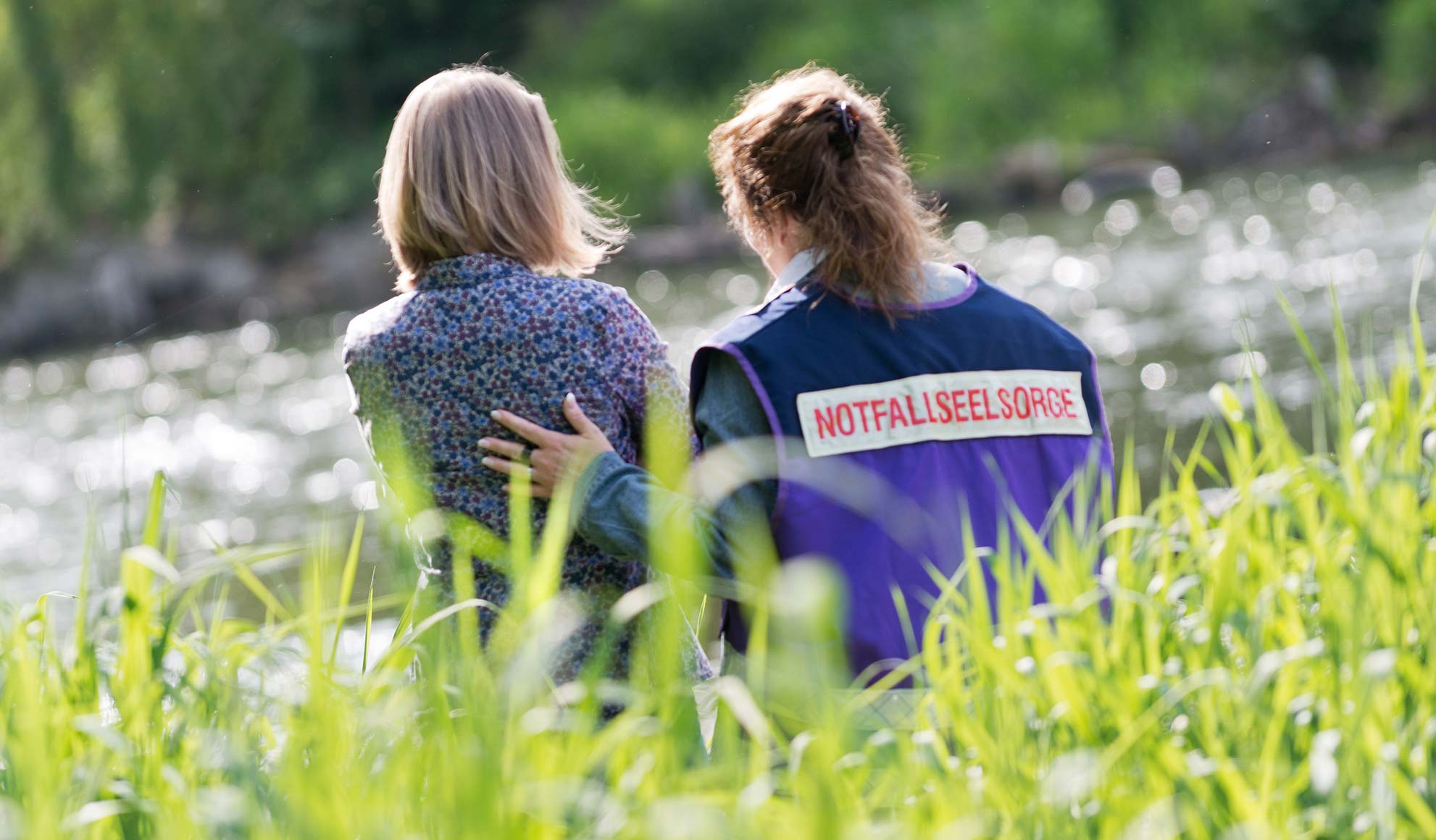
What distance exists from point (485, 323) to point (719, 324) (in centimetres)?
1054

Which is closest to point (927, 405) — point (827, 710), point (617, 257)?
point (827, 710)

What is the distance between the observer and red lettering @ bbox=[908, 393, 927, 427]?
2047mm

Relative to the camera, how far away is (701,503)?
6.75ft

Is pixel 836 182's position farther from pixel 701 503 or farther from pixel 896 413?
pixel 701 503

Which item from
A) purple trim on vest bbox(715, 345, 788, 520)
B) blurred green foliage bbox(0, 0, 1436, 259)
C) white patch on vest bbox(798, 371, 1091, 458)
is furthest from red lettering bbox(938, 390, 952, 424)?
blurred green foliage bbox(0, 0, 1436, 259)

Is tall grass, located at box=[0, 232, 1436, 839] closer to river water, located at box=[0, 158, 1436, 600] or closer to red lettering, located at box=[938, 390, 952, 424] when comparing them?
red lettering, located at box=[938, 390, 952, 424]

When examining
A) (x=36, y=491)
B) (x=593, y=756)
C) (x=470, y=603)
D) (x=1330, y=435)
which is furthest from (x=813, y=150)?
(x=36, y=491)

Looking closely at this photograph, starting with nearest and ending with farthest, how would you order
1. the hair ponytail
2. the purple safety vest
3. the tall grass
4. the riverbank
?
the tall grass, the purple safety vest, the hair ponytail, the riverbank

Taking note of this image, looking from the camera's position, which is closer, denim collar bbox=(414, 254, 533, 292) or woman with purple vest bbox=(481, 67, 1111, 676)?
woman with purple vest bbox=(481, 67, 1111, 676)

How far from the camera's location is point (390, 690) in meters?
1.76

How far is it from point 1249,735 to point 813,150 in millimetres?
954

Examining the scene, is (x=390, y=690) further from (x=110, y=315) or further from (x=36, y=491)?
(x=110, y=315)

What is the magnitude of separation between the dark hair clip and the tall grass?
0.60 meters

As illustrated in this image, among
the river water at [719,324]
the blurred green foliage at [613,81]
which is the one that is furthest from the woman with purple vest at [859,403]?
the blurred green foliage at [613,81]
